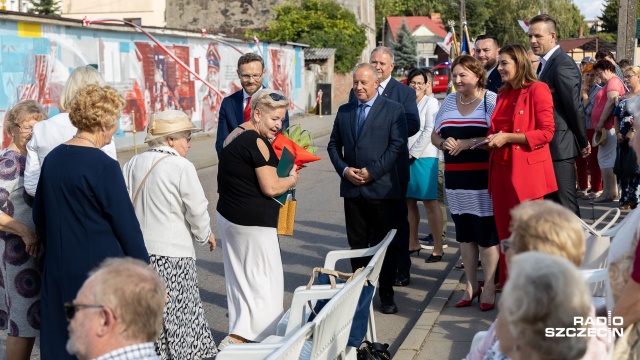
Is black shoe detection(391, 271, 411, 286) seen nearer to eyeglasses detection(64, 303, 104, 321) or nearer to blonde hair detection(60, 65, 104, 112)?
blonde hair detection(60, 65, 104, 112)

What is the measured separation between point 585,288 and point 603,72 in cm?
1075

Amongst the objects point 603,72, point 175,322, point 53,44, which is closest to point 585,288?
point 175,322

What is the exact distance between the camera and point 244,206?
6.24 metres

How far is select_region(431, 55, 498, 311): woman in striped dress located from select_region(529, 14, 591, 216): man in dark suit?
0.51 meters

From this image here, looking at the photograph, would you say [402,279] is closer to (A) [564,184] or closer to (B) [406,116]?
(B) [406,116]

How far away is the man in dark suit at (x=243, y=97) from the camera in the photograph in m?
7.69

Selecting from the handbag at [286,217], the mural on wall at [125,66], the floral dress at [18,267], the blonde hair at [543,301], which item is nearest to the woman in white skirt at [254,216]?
the handbag at [286,217]

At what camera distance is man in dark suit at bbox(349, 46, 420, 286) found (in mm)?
8039

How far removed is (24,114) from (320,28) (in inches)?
1627

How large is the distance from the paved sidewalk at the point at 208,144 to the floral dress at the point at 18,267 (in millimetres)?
11934

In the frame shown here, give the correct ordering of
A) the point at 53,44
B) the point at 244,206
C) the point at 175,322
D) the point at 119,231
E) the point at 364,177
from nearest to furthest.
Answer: the point at 119,231, the point at 175,322, the point at 244,206, the point at 364,177, the point at 53,44

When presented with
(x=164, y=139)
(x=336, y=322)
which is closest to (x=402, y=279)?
(x=164, y=139)

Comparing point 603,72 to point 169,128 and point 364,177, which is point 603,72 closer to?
point 364,177

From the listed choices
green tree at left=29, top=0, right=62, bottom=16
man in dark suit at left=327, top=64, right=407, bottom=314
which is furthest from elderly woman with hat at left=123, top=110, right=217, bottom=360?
green tree at left=29, top=0, right=62, bottom=16
